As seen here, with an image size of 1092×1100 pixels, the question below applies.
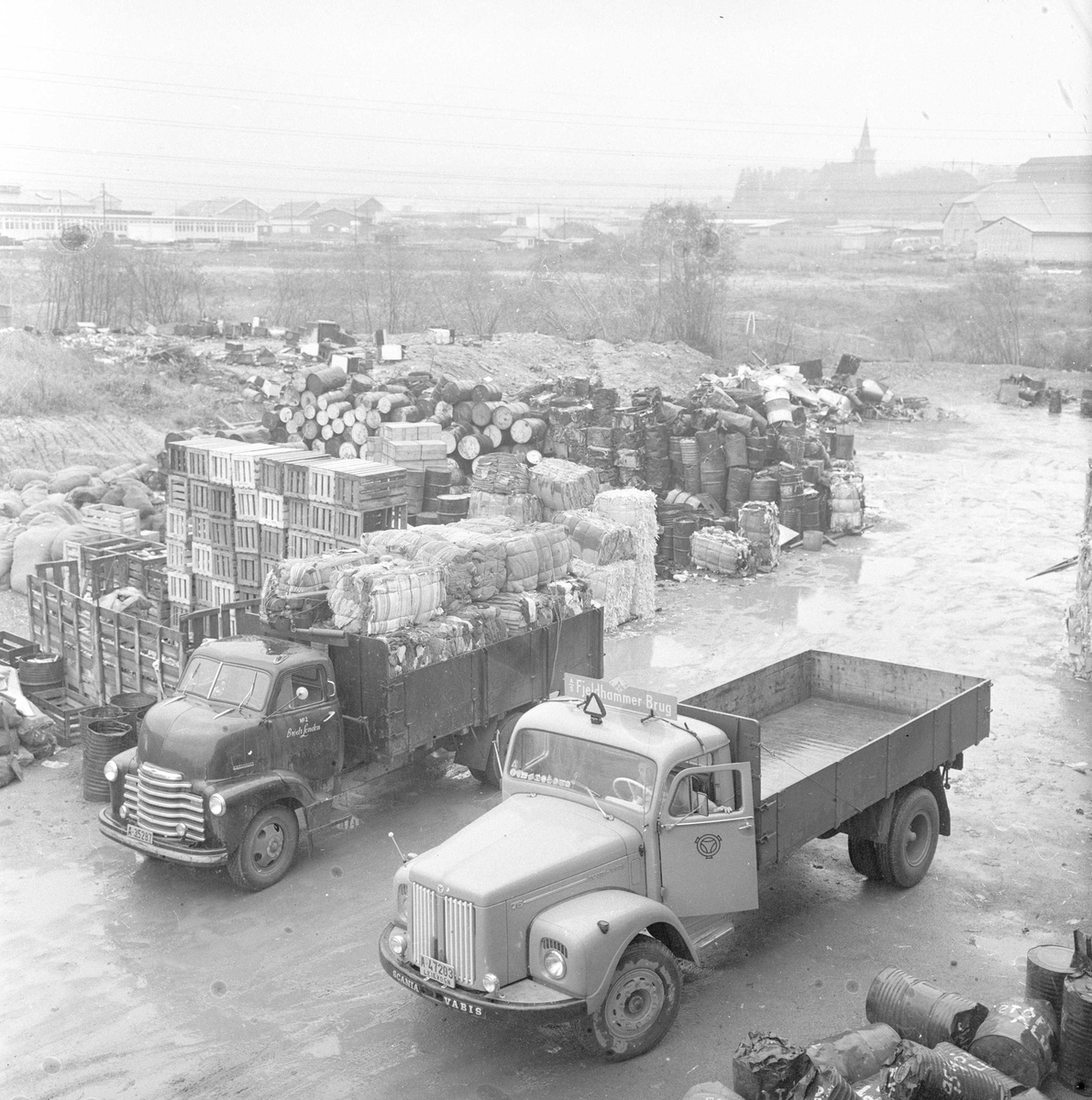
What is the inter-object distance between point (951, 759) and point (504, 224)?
324ft

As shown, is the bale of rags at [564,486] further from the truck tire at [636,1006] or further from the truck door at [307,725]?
the truck tire at [636,1006]

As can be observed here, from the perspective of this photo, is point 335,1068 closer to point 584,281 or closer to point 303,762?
point 303,762

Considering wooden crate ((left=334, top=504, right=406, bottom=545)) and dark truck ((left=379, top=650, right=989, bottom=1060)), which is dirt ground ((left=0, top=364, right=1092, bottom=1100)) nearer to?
dark truck ((left=379, top=650, right=989, bottom=1060))

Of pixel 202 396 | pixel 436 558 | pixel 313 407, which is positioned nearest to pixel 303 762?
pixel 436 558

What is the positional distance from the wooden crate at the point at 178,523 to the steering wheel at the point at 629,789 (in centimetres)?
1030

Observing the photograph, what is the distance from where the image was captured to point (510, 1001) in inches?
296

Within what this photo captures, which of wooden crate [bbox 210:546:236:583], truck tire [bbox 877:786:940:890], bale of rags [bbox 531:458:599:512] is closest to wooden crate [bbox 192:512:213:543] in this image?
wooden crate [bbox 210:546:236:583]

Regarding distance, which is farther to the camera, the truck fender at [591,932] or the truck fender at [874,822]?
the truck fender at [874,822]

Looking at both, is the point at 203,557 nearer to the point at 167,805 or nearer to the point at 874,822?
the point at 167,805

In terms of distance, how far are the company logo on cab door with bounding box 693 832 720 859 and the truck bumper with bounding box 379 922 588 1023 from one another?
145 cm

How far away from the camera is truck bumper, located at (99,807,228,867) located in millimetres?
10047

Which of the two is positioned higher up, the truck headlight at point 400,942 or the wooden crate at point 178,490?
the wooden crate at point 178,490

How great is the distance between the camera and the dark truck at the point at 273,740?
403 inches

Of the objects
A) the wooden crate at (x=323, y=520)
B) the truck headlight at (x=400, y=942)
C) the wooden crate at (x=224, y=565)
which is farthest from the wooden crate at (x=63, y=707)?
the truck headlight at (x=400, y=942)
